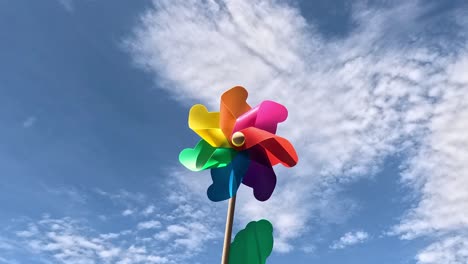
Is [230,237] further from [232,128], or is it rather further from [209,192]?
[232,128]

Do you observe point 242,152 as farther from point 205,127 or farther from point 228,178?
point 205,127

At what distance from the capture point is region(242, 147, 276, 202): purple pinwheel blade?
26.0 ft

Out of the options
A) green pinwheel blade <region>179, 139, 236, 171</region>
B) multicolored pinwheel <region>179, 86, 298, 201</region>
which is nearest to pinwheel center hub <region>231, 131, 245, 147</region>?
multicolored pinwheel <region>179, 86, 298, 201</region>

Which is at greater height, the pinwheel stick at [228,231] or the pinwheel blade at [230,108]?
the pinwheel blade at [230,108]

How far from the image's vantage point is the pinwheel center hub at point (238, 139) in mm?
7727

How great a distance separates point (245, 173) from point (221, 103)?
4.25ft

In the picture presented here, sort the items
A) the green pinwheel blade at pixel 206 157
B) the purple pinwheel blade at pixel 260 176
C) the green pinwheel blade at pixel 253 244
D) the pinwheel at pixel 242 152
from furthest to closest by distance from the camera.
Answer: the purple pinwheel blade at pixel 260 176
the green pinwheel blade at pixel 206 157
the pinwheel at pixel 242 152
the green pinwheel blade at pixel 253 244

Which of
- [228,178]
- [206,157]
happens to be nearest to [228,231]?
[228,178]

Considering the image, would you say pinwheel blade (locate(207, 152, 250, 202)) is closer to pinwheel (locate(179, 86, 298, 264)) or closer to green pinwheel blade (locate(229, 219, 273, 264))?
pinwheel (locate(179, 86, 298, 264))

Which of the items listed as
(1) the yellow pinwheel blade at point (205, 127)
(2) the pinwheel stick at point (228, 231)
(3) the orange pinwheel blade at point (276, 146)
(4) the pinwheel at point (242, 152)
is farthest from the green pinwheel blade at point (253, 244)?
(1) the yellow pinwheel blade at point (205, 127)

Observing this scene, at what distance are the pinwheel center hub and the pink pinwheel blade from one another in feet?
0.70

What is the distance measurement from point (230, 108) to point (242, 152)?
812mm

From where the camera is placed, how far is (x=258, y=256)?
7.60m

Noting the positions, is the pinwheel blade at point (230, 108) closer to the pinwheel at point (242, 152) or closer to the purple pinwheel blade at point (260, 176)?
the pinwheel at point (242, 152)
